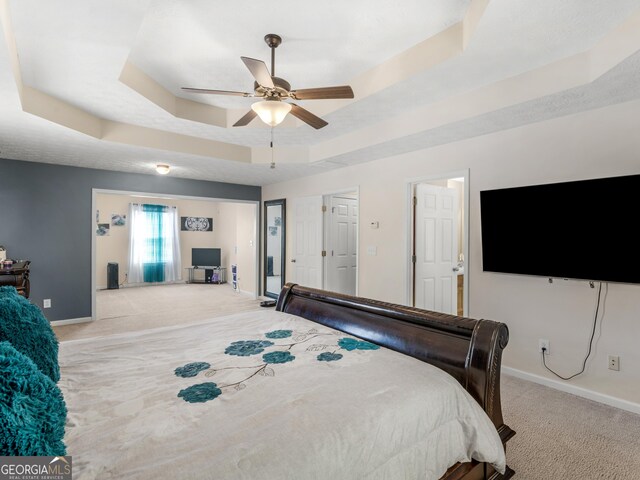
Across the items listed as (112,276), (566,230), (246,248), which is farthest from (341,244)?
(112,276)

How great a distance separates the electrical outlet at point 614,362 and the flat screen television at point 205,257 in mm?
8416

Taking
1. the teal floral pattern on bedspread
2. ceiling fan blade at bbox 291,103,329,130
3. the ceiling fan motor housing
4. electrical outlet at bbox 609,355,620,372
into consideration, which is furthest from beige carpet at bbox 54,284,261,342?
electrical outlet at bbox 609,355,620,372

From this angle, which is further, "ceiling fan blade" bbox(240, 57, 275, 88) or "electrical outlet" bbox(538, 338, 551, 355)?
"electrical outlet" bbox(538, 338, 551, 355)

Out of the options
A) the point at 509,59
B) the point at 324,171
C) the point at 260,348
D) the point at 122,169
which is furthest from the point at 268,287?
the point at 509,59

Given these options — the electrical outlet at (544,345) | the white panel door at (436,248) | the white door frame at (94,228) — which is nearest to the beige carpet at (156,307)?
the white door frame at (94,228)

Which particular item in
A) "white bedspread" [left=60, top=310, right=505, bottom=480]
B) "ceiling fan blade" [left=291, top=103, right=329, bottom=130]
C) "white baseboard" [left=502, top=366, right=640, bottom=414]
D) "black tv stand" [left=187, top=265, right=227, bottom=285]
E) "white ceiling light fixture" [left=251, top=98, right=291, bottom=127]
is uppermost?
"ceiling fan blade" [left=291, top=103, right=329, bottom=130]

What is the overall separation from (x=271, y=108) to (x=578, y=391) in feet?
11.1

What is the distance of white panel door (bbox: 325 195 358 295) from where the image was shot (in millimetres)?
5641

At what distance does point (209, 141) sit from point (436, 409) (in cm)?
421

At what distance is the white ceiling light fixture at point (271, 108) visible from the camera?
95.7 inches

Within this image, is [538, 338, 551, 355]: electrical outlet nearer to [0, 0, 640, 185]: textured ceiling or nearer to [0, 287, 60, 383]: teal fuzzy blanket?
[0, 0, 640, 185]: textured ceiling

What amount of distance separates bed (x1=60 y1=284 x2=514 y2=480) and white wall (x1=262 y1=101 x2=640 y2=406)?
1.59 meters

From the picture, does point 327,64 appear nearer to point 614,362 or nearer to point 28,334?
point 28,334

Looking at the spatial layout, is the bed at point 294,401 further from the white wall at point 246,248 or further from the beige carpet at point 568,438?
the white wall at point 246,248
